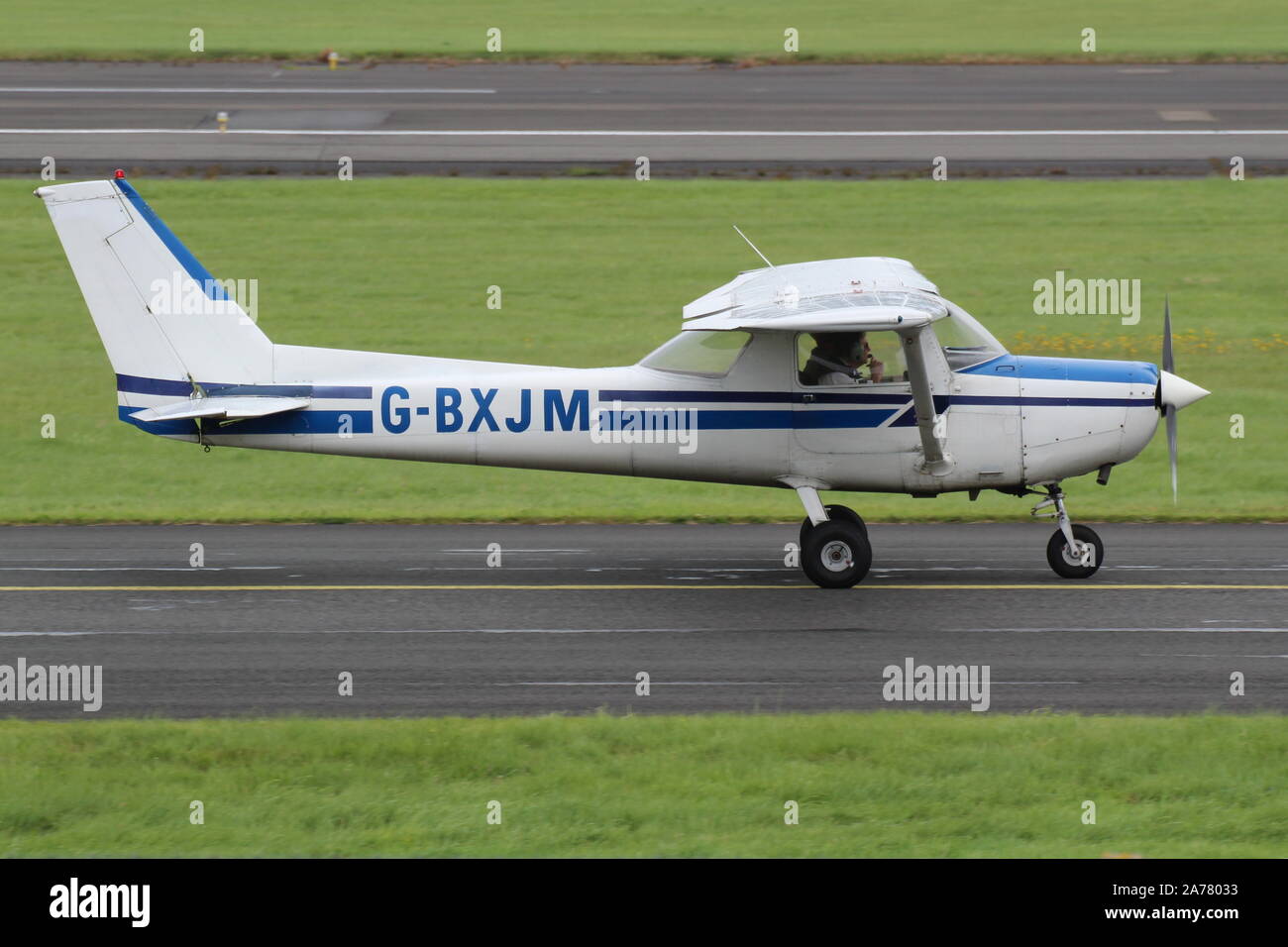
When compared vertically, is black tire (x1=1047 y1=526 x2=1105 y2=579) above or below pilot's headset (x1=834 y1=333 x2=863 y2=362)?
below

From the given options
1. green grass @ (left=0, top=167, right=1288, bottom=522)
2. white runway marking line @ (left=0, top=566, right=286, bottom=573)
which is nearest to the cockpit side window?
green grass @ (left=0, top=167, right=1288, bottom=522)

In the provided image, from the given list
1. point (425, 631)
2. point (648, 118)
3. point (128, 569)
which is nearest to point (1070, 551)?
point (425, 631)

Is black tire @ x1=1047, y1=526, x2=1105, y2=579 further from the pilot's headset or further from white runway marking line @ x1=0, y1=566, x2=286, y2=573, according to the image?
white runway marking line @ x1=0, y1=566, x2=286, y2=573

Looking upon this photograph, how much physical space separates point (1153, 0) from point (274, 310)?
33877mm

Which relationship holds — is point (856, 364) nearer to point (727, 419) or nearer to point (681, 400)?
point (727, 419)

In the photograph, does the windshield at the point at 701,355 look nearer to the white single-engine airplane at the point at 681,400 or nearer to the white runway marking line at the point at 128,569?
the white single-engine airplane at the point at 681,400

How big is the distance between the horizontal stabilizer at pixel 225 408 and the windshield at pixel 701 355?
3.19 meters

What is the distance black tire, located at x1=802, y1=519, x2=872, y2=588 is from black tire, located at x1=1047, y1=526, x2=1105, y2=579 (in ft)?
5.87

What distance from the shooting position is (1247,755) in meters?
10.1

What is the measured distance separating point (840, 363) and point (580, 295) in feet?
40.8

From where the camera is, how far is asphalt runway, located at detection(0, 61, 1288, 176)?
3141 centimetres

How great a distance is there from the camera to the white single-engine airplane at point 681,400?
1445 centimetres

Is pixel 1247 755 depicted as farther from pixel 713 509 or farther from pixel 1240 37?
pixel 1240 37

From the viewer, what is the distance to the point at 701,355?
1465 cm
